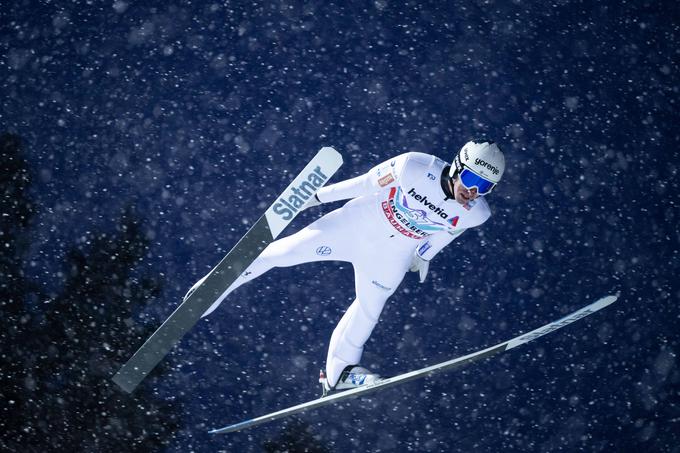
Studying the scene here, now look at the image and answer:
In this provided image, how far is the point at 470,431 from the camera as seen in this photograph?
15.8ft

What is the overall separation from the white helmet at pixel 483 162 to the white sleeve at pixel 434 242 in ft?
1.10

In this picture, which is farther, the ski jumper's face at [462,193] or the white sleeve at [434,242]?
the white sleeve at [434,242]

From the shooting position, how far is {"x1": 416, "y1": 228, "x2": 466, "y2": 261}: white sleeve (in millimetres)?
3881

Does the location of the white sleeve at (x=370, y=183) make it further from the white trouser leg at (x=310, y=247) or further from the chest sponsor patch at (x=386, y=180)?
the white trouser leg at (x=310, y=247)

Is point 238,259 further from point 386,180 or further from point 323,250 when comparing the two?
point 386,180

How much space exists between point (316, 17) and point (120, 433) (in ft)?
8.36

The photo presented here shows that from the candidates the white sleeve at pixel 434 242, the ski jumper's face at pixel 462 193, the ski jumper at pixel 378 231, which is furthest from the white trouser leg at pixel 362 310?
the ski jumper's face at pixel 462 193

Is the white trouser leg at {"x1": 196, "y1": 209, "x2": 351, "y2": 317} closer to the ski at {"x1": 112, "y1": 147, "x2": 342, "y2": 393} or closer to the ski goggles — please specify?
the ski at {"x1": 112, "y1": 147, "x2": 342, "y2": 393}

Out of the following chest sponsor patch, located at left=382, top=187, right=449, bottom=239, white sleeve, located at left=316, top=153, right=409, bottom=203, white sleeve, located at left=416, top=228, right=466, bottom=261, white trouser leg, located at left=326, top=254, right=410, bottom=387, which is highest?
white sleeve, located at left=316, top=153, right=409, bottom=203

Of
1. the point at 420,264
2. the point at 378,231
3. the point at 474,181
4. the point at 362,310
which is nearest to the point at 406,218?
the point at 378,231

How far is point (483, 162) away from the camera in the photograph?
3559 millimetres

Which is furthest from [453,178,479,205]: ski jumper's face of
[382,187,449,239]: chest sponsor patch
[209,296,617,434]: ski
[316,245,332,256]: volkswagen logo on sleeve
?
[209,296,617,434]: ski

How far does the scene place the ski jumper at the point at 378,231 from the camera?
375 centimetres

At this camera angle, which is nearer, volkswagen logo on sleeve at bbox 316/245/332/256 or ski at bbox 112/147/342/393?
ski at bbox 112/147/342/393
